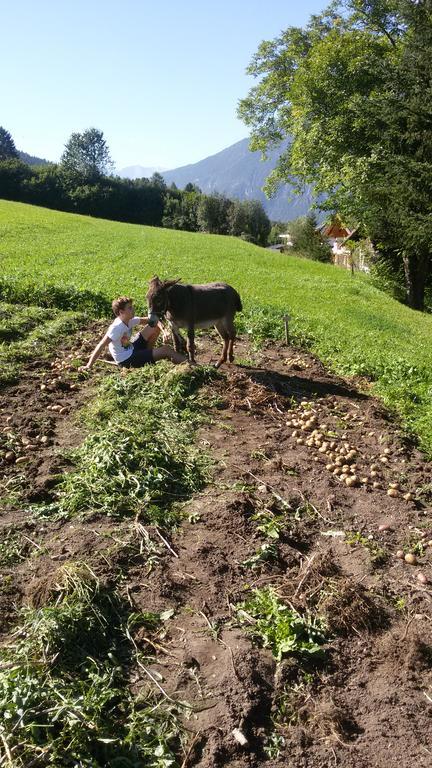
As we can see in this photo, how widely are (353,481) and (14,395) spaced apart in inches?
184

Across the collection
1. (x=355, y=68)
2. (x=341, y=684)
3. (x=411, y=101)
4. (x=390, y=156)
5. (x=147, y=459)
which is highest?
(x=355, y=68)

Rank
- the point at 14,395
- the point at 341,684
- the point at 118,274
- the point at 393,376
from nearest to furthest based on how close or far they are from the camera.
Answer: the point at 341,684 < the point at 14,395 < the point at 393,376 < the point at 118,274

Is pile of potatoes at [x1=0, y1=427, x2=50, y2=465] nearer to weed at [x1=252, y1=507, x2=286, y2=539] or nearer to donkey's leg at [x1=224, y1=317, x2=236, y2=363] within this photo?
weed at [x1=252, y1=507, x2=286, y2=539]

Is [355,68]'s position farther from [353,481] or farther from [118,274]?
[353,481]

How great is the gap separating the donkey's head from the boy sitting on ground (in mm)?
414

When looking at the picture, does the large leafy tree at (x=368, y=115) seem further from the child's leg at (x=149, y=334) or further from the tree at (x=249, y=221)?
the tree at (x=249, y=221)

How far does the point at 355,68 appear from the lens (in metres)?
25.2

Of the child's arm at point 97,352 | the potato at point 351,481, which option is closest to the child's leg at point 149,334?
the child's arm at point 97,352

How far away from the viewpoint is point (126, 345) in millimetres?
8250

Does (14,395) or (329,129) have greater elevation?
(329,129)

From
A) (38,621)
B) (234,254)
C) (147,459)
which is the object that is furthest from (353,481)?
(234,254)

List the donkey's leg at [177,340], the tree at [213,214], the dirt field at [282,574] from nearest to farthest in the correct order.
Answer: the dirt field at [282,574], the donkey's leg at [177,340], the tree at [213,214]

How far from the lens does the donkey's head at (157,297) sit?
7863 mm

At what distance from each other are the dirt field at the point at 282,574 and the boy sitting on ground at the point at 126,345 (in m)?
1.26
